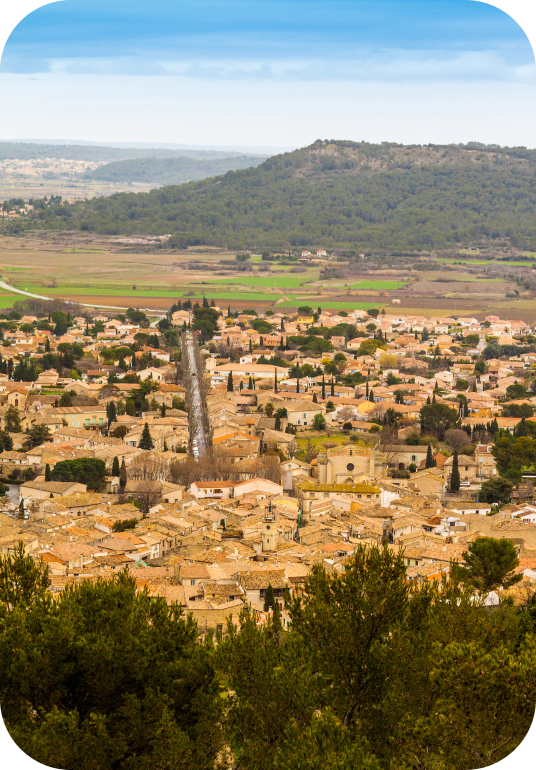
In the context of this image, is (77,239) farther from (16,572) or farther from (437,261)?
(16,572)

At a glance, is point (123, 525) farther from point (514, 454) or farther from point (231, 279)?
point (231, 279)

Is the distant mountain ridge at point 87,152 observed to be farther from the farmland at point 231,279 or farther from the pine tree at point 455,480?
the pine tree at point 455,480

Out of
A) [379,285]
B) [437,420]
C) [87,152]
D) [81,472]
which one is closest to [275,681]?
[81,472]

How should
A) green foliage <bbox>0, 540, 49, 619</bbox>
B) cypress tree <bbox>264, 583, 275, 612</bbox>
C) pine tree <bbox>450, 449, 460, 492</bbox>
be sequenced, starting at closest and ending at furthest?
green foliage <bbox>0, 540, 49, 619</bbox>
cypress tree <bbox>264, 583, 275, 612</bbox>
pine tree <bbox>450, 449, 460, 492</bbox>

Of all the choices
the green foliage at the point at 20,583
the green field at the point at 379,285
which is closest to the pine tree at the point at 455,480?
the green foliage at the point at 20,583

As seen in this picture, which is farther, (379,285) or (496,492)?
(379,285)

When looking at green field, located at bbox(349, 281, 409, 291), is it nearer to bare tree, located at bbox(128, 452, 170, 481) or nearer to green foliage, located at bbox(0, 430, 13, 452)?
green foliage, located at bbox(0, 430, 13, 452)

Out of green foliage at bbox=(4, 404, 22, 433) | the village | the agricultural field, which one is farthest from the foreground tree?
the agricultural field

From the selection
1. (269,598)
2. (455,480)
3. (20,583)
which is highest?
(20,583)
